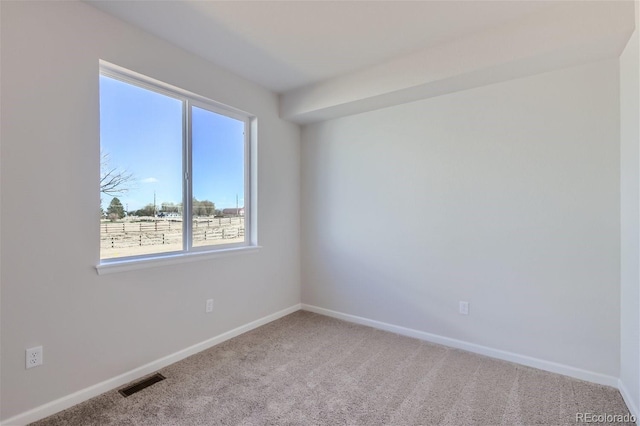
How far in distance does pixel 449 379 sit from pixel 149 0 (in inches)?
128

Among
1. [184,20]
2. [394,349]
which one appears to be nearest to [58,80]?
[184,20]

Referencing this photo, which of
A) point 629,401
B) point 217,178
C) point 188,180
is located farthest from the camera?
point 217,178

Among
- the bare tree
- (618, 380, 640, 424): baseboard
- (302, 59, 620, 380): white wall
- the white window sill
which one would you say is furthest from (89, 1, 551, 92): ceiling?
(618, 380, 640, 424): baseboard

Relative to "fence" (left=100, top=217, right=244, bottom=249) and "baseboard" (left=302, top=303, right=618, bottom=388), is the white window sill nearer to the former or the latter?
"fence" (left=100, top=217, right=244, bottom=249)

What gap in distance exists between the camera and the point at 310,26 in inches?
86.5

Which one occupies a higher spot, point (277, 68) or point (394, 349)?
point (277, 68)

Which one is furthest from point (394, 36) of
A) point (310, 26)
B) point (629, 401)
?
point (629, 401)

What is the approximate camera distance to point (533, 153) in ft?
7.87

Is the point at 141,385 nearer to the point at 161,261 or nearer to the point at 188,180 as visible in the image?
the point at 161,261

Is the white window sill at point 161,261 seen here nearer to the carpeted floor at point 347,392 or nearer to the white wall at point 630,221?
the carpeted floor at point 347,392

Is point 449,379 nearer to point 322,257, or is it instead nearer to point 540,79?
point 322,257

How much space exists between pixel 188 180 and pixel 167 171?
0.19 metres

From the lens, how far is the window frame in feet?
7.22

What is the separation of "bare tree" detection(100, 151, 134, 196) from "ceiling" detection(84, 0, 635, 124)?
1.01 metres
